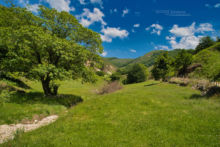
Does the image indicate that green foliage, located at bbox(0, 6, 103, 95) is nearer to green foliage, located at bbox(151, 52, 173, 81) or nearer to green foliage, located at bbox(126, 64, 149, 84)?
green foliage, located at bbox(151, 52, 173, 81)

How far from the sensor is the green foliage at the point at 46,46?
39.4ft

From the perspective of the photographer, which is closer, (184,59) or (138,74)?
(184,59)

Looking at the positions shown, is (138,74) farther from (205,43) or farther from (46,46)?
(46,46)

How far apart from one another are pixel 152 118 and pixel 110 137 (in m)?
4.02

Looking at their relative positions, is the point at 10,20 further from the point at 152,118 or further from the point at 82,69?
the point at 152,118

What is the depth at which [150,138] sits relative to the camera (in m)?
6.02

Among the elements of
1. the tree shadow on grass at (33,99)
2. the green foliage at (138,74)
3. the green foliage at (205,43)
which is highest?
the green foliage at (205,43)

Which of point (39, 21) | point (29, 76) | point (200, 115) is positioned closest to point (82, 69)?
point (29, 76)

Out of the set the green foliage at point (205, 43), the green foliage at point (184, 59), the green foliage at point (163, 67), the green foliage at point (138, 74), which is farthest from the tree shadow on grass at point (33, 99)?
the green foliage at point (205, 43)

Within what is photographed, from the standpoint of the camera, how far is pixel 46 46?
12.3 meters

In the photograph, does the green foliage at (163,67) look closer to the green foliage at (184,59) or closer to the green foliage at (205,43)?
the green foliage at (184,59)

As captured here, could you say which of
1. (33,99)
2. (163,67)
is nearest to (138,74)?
(163,67)

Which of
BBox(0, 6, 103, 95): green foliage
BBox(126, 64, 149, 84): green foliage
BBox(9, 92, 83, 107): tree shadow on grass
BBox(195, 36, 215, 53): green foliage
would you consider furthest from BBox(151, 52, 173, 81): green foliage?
BBox(195, 36, 215, 53): green foliage

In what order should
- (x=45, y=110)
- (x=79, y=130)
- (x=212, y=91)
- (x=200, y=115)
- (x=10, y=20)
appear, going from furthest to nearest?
(x=212, y=91)
(x=10, y=20)
(x=45, y=110)
(x=200, y=115)
(x=79, y=130)
